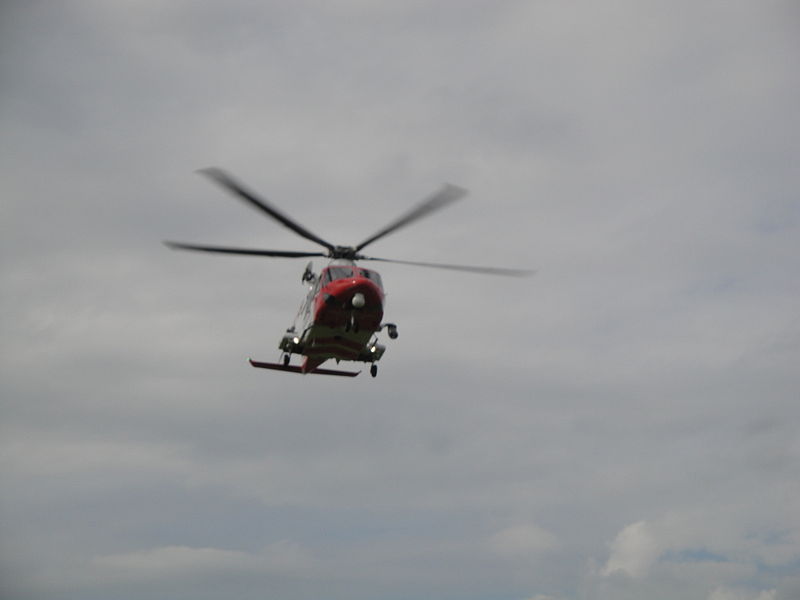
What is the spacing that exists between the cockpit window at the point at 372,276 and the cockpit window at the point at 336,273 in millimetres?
593

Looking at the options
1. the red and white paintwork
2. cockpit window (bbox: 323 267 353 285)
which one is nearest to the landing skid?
the red and white paintwork

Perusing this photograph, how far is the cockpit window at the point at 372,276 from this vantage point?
43.9 metres

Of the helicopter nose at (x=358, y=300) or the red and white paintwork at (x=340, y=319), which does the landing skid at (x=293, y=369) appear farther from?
the helicopter nose at (x=358, y=300)

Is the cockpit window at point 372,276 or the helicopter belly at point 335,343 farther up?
the cockpit window at point 372,276

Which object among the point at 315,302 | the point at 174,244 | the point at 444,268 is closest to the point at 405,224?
the point at 444,268

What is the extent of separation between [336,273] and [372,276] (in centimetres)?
162

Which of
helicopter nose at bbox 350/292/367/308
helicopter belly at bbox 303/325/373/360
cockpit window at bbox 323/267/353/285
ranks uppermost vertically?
cockpit window at bbox 323/267/353/285

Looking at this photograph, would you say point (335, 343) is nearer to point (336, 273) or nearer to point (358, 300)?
point (336, 273)

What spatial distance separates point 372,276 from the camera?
145 ft

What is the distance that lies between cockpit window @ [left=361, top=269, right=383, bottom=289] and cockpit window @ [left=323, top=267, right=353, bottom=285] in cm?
59

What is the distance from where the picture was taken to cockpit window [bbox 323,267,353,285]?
4356 centimetres

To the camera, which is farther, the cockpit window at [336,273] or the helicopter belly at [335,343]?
the helicopter belly at [335,343]

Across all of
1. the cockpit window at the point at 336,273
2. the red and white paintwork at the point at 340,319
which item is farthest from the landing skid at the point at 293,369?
the cockpit window at the point at 336,273

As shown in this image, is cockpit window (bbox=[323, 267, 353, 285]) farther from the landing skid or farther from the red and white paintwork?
the landing skid
